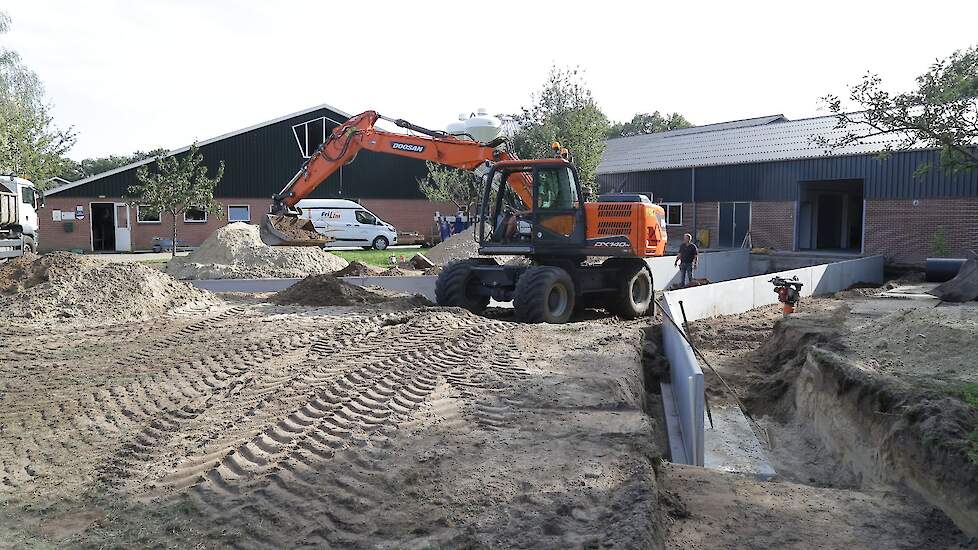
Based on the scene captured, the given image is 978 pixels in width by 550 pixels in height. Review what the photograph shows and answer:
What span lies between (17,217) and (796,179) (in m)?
25.6

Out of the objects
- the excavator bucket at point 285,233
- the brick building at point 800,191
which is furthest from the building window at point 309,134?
the excavator bucket at point 285,233

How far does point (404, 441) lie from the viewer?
5.64m

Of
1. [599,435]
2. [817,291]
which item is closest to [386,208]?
[817,291]

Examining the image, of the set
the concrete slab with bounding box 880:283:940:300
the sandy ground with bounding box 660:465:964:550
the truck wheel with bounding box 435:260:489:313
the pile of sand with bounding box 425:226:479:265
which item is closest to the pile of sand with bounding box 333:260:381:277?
the pile of sand with bounding box 425:226:479:265

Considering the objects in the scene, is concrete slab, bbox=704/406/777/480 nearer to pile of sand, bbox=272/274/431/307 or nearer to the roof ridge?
pile of sand, bbox=272/274/431/307

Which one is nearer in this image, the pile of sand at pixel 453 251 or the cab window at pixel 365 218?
the pile of sand at pixel 453 251

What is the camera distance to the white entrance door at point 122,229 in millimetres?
32688

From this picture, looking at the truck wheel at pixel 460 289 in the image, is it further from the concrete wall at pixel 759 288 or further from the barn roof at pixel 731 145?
the barn roof at pixel 731 145

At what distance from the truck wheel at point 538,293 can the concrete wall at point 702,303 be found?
1.79m

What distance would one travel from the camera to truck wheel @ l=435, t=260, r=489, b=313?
498 inches

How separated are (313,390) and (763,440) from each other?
16.7 feet

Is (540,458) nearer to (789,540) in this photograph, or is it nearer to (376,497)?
(376,497)

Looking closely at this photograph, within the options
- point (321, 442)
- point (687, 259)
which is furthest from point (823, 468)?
point (687, 259)

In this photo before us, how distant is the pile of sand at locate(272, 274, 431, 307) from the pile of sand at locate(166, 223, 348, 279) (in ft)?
13.9
